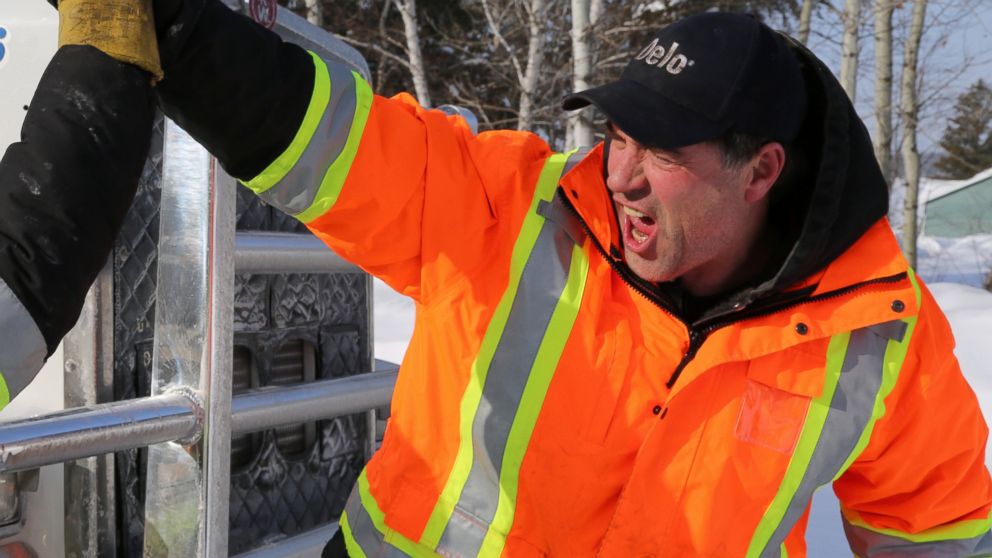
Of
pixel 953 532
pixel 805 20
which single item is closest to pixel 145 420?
pixel 953 532

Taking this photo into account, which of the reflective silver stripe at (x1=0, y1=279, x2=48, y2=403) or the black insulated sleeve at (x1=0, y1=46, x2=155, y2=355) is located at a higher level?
the black insulated sleeve at (x1=0, y1=46, x2=155, y2=355)

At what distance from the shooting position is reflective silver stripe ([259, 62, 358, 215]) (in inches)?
57.9

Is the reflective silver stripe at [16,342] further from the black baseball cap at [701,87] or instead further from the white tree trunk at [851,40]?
the white tree trunk at [851,40]

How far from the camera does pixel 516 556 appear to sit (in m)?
1.77

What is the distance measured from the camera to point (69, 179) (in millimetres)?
1209

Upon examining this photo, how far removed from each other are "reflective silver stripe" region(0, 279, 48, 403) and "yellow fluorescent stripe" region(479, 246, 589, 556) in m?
0.81

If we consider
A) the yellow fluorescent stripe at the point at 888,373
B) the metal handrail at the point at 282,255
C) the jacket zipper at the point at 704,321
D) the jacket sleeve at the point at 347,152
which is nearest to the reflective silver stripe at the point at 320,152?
the jacket sleeve at the point at 347,152

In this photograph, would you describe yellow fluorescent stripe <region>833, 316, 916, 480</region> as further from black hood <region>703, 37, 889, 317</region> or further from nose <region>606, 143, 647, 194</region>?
nose <region>606, 143, 647, 194</region>

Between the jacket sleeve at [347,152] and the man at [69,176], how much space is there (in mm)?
79

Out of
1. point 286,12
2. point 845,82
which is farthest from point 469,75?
point 286,12

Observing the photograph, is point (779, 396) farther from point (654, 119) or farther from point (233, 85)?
point (233, 85)

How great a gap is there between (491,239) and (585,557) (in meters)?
0.60

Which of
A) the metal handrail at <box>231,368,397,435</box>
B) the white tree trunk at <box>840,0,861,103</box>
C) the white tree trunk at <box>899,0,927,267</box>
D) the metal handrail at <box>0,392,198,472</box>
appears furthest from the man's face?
the white tree trunk at <box>899,0,927,267</box>

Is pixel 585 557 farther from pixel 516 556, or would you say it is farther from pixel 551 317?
pixel 551 317
